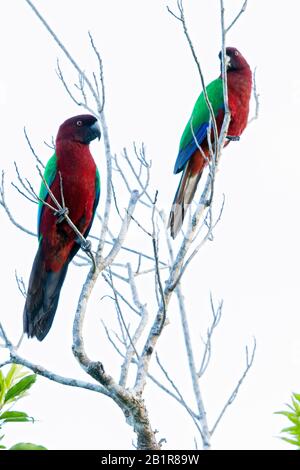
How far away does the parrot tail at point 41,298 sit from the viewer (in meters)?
4.76

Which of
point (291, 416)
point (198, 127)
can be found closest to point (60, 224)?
point (198, 127)

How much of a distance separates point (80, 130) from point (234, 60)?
145 centimetres

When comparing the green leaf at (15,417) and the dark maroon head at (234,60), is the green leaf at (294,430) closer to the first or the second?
the green leaf at (15,417)

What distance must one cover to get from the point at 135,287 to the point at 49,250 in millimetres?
1489

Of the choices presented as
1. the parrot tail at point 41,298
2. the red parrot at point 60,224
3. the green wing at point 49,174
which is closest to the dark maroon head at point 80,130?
the red parrot at point 60,224

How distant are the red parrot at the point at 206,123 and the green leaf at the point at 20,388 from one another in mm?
2593

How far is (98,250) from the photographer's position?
371 cm

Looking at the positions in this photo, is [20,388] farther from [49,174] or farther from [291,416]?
[49,174]

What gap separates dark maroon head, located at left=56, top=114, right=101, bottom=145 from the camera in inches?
224

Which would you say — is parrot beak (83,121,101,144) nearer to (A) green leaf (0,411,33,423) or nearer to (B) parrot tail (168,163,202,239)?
(B) parrot tail (168,163,202,239)

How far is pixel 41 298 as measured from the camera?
5051 mm
